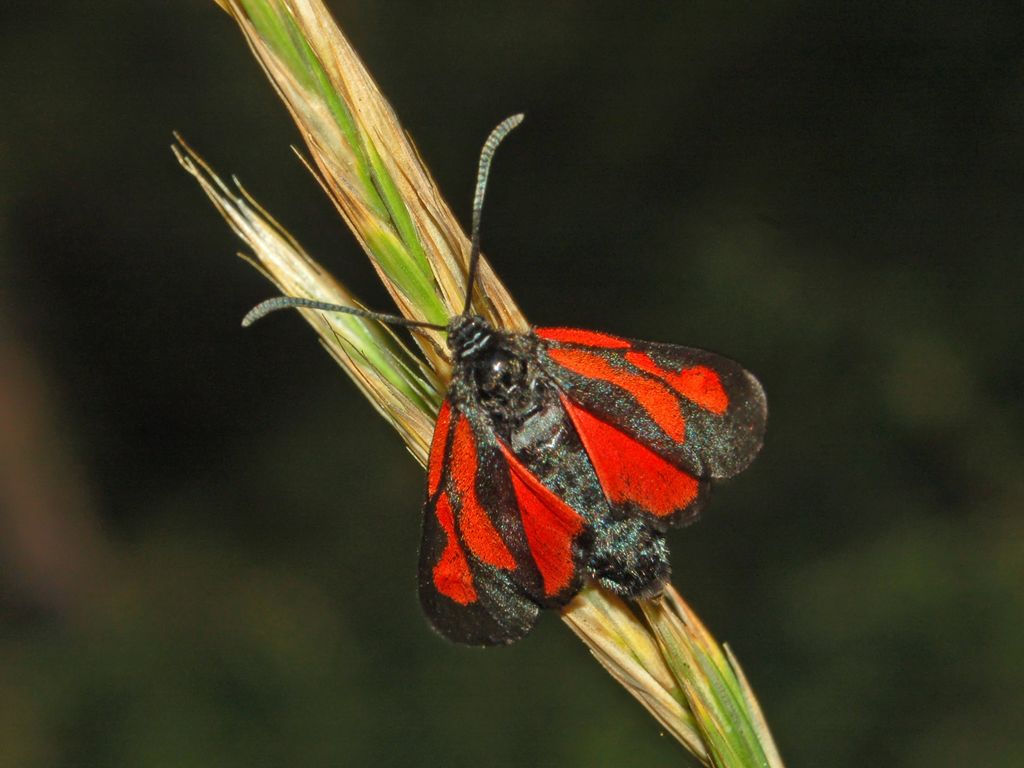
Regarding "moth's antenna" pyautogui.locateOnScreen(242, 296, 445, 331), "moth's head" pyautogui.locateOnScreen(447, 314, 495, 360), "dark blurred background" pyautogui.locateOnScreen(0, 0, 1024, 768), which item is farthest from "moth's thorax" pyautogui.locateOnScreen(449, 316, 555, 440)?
"dark blurred background" pyautogui.locateOnScreen(0, 0, 1024, 768)

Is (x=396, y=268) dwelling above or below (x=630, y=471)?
above

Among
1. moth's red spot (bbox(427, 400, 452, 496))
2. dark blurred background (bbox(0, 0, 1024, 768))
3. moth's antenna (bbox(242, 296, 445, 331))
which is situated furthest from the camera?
dark blurred background (bbox(0, 0, 1024, 768))

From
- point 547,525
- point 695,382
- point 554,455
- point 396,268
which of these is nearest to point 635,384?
point 695,382

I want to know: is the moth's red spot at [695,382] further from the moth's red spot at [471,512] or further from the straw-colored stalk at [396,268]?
the straw-colored stalk at [396,268]

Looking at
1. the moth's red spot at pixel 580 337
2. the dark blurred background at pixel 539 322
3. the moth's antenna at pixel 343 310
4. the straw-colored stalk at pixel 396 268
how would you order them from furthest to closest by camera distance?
the dark blurred background at pixel 539 322 < the moth's red spot at pixel 580 337 < the moth's antenna at pixel 343 310 < the straw-colored stalk at pixel 396 268

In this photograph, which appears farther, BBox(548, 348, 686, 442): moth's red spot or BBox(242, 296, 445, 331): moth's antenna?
BBox(548, 348, 686, 442): moth's red spot

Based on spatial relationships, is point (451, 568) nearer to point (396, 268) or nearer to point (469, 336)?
point (469, 336)

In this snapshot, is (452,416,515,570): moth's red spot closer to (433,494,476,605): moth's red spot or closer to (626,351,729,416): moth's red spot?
(433,494,476,605): moth's red spot

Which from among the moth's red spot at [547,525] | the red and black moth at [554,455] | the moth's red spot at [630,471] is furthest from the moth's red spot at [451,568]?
the moth's red spot at [630,471]
